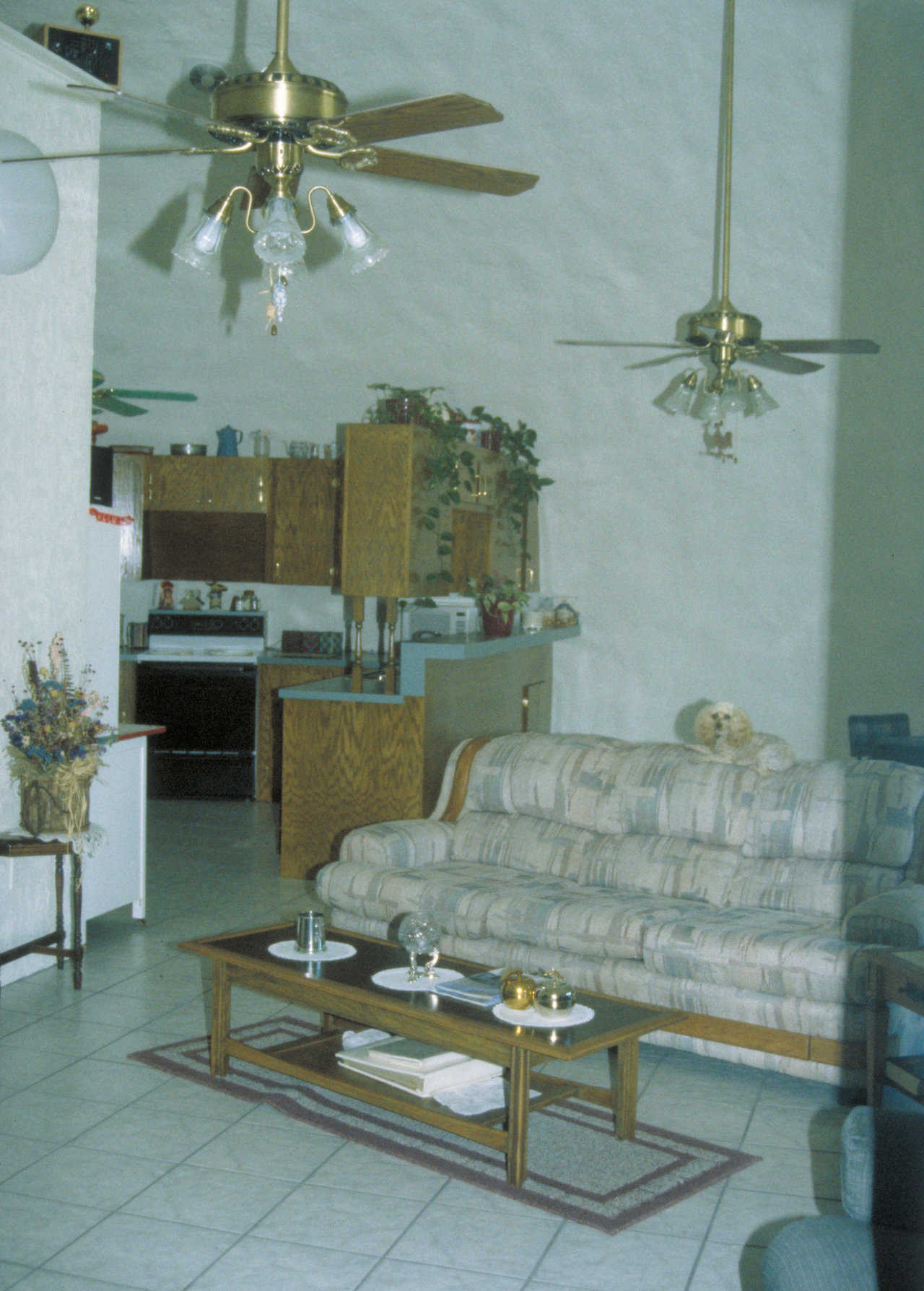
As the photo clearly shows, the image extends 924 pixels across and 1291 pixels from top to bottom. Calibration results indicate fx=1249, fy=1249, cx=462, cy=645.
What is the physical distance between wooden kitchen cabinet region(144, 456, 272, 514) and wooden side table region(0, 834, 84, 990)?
436cm

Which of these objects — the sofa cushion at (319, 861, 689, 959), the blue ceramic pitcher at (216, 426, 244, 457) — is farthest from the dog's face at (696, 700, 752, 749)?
the blue ceramic pitcher at (216, 426, 244, 457)

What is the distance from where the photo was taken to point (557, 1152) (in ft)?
11.0

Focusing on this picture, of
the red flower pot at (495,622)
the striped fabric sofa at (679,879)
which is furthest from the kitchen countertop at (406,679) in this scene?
the striped fabric sofa at (679,879)

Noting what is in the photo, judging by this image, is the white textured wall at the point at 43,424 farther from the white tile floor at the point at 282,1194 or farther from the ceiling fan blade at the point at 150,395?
the ceiling fan blade at the point at 150,395

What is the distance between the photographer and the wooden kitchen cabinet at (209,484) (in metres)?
8.83

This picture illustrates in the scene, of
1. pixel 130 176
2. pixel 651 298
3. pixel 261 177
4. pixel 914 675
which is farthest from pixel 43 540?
pixel 914 675

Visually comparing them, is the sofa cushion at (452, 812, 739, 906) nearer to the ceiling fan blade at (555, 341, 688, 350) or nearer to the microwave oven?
the ceiling fan blade at (555, 341, 688, 350)

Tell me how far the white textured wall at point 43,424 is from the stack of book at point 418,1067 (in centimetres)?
184

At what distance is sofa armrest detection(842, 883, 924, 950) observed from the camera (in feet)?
12.1

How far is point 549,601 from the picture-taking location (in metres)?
8.70

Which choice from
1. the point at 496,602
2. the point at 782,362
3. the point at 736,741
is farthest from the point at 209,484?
the point at 736,741

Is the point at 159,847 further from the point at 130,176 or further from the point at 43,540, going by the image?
the point at 130,176

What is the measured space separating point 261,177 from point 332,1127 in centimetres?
256

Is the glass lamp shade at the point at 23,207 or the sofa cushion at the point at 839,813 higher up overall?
the glass lamp shade at the point at 23,207
